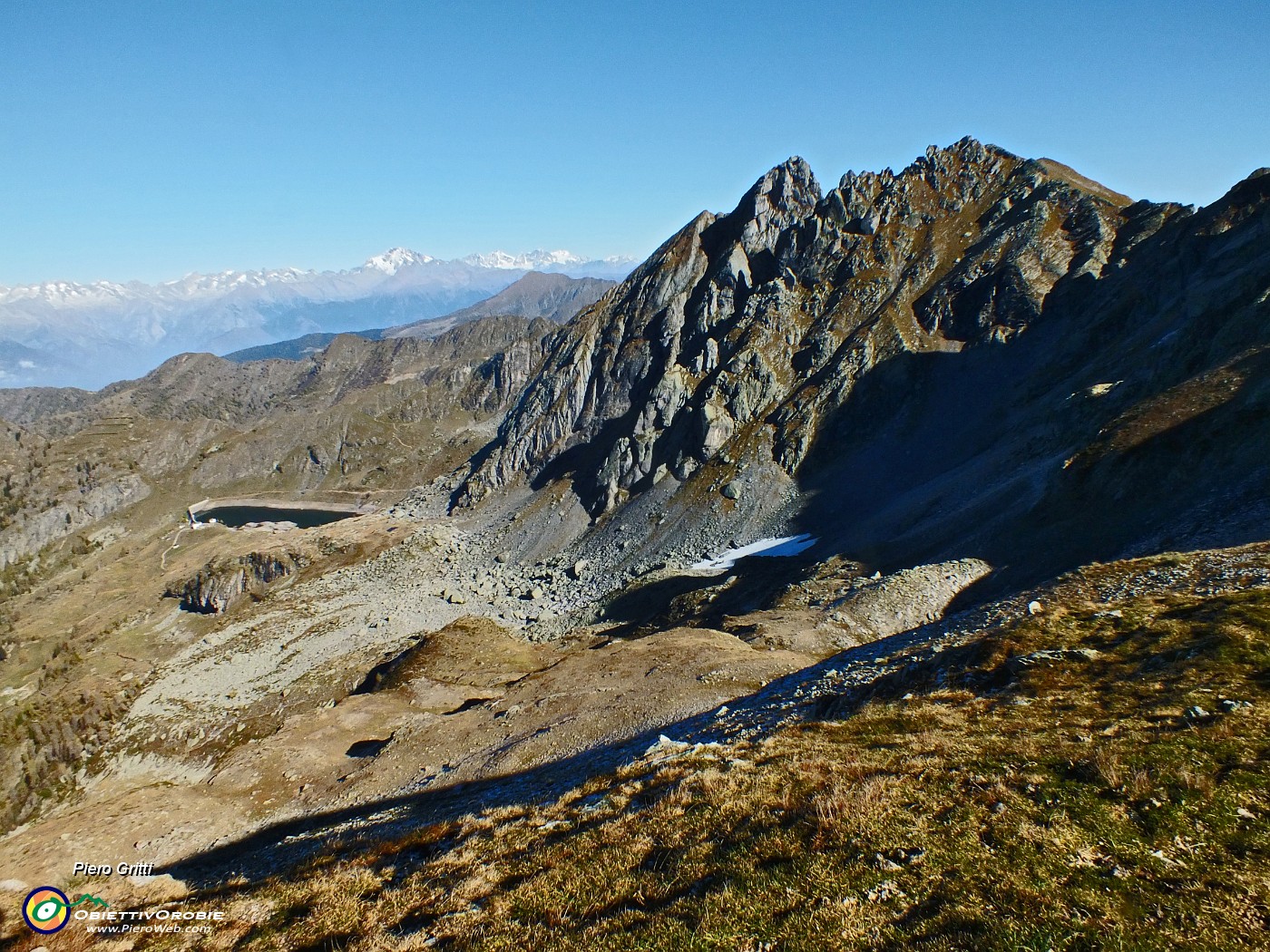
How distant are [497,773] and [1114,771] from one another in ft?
81.3

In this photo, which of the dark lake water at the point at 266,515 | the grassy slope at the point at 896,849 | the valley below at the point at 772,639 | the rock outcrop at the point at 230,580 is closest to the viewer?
the grassy slope at the point at 896,849

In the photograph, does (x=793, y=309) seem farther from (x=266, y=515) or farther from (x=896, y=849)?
(x=266, y=515)

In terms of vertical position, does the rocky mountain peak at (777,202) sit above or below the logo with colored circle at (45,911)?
above

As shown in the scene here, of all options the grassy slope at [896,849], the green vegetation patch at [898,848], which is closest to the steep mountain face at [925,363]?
the green vegetation patch at [898,848]

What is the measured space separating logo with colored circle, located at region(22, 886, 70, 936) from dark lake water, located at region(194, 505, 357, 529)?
563ft

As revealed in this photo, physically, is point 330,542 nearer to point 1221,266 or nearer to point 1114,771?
point 1114,771

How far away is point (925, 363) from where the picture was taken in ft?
311

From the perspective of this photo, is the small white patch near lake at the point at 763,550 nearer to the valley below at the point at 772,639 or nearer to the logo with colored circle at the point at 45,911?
the valley below at the point at 772,639

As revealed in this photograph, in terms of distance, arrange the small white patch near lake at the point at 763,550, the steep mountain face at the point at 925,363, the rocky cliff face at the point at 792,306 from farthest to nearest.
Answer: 1. the rocky cliff face at the point at 792,306
2. the small white patch near lake at the point at 763,550
3. the steep mountain face at the point at 925,363

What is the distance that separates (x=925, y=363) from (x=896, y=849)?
98699 mm

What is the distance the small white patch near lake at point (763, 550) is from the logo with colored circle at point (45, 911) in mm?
65831

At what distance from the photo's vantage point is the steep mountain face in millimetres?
46938

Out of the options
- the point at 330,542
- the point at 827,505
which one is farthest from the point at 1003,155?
the point at 330,542

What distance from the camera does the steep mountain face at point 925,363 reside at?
4694 centimetres
